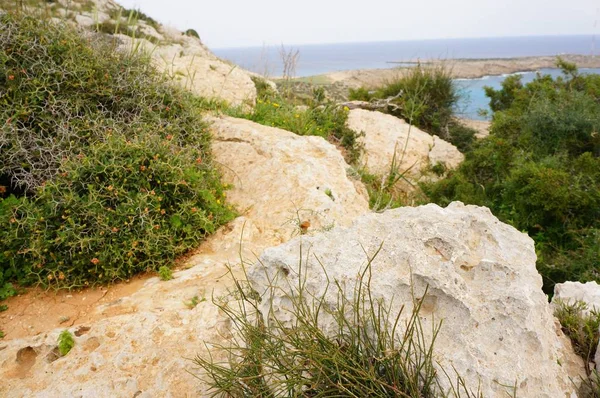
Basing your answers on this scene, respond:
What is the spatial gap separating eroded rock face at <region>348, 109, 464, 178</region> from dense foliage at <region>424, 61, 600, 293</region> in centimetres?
68

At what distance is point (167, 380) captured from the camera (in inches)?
105

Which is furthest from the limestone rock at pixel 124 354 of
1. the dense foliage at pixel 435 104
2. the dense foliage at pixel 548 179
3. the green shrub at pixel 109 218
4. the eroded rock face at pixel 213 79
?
the dense foliage at pixel 435 104

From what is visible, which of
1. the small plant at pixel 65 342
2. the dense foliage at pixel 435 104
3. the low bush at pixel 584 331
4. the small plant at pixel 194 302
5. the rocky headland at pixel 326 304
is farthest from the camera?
the dense foliage at pixel 435 104

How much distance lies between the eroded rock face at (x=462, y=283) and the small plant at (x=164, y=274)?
1.45 m

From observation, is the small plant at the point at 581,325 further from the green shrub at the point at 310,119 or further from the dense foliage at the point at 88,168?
the green shrub at the point at 310,119

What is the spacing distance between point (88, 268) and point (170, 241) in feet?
2.31

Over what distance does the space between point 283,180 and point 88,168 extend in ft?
6.76

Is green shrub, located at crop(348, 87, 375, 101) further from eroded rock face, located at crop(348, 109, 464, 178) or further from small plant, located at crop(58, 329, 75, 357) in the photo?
small plant, located at crop(58, 329, 75, 357)

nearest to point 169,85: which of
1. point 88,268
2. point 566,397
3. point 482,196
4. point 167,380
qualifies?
point 88,268

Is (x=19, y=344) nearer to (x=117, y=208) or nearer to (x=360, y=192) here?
(x=117, y=208)

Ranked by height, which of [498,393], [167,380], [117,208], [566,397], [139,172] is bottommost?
[167,380]

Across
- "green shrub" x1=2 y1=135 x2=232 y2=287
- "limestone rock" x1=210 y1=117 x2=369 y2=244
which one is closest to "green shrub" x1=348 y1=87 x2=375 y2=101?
"limestone rock" x1=210 y1=117 x2=369 y2=244

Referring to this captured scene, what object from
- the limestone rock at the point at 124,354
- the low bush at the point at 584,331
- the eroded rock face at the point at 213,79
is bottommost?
the limestone rock at the point at 124,354

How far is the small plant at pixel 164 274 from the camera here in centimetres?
376
